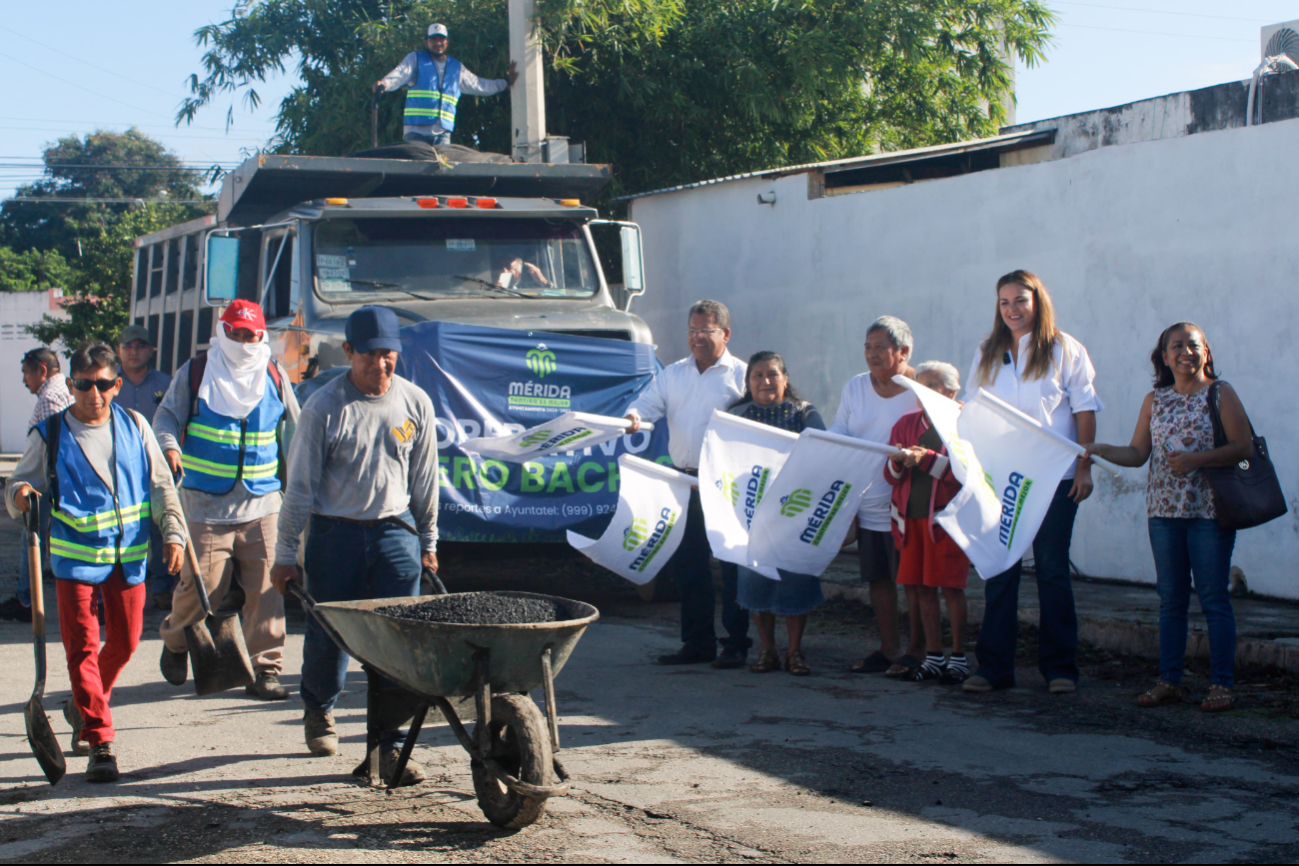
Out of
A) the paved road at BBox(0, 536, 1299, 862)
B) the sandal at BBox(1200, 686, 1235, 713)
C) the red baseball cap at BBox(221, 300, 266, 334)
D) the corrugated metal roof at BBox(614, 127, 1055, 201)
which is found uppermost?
the corrugated metal roof at BBox(614, 127, 1055, 201)

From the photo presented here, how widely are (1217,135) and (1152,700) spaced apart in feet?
14.4

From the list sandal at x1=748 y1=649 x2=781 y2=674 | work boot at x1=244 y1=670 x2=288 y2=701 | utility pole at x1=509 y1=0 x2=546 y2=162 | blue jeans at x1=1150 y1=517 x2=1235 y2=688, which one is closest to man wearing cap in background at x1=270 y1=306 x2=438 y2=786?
work boot at x1=244 y1=670 x2=288 y2=701

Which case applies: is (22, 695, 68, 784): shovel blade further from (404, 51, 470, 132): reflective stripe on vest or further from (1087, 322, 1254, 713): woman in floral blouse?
(404, 51, 470, 132): reflective stripe on vest

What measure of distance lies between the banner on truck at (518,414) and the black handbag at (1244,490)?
3979 millimetres

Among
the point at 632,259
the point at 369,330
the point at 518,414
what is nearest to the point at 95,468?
the point at 369,330

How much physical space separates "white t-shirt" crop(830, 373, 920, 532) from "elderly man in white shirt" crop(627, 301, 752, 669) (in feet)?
2.11

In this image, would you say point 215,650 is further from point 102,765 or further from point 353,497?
point 353,497

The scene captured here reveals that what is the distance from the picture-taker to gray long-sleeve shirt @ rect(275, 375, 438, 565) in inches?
203

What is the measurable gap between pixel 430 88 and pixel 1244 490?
8.03 m

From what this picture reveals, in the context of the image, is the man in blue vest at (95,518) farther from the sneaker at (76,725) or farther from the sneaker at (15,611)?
the sneaker at (15,611)

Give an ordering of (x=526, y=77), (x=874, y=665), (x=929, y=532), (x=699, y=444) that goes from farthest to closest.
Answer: (x=526, y=77) → (x=699, y=444) → (x=874, y=665) → (x=929, y=532)

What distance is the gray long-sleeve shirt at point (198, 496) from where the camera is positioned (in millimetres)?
6625

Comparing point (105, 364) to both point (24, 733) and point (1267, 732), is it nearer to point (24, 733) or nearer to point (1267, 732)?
point (24, 733)

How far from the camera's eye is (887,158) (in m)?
13.6
